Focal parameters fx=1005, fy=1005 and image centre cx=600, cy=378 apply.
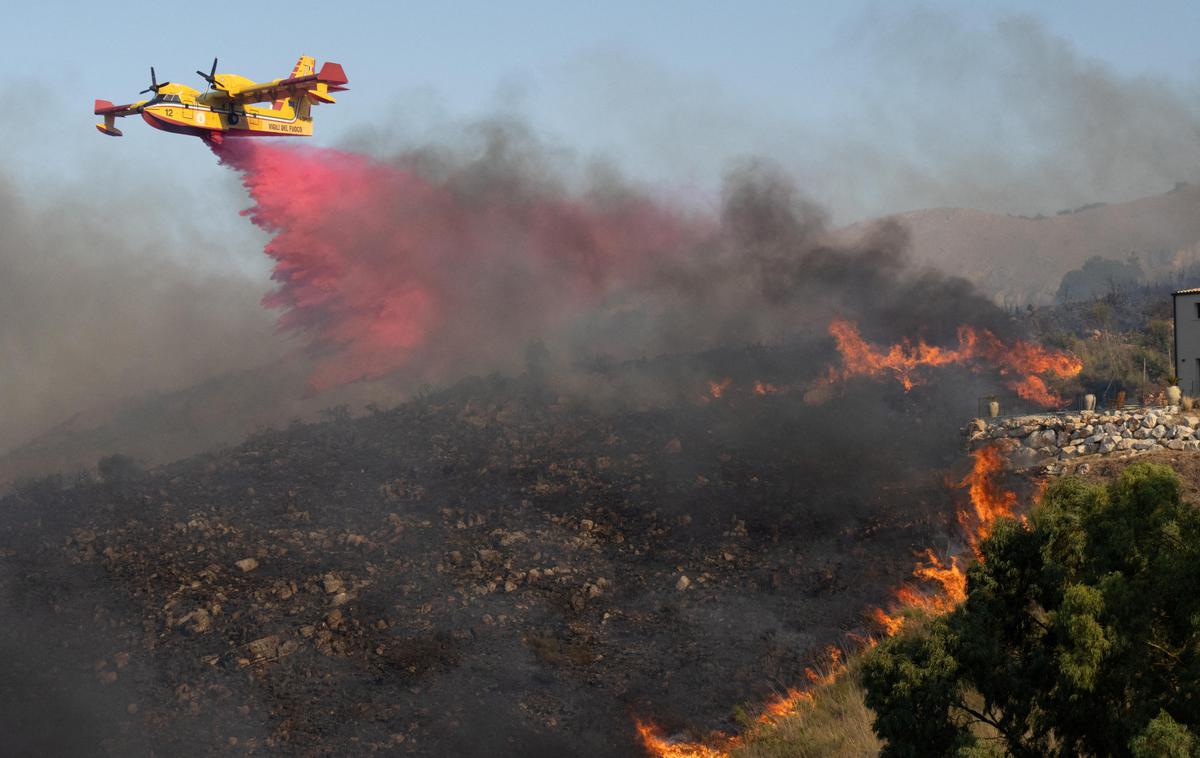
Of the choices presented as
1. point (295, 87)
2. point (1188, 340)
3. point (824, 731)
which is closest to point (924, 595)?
point (824, 731)

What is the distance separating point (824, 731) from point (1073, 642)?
771 centimetres

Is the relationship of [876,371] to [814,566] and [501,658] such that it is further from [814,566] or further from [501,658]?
[501,658]

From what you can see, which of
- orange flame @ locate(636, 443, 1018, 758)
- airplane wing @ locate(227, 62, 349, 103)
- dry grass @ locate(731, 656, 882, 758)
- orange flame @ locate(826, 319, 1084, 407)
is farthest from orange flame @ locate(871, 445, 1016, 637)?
airplane wing @ locate(227, 62, 349, 103)

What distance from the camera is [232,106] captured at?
1280 inches

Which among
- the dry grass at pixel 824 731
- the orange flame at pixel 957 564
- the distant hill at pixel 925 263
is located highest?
the distant hill at pixel 925 263

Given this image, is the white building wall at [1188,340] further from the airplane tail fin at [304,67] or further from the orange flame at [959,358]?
the airplane tail fin at [304,67]

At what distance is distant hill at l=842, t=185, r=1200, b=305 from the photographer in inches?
4569

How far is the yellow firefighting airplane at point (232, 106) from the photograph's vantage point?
102 ft

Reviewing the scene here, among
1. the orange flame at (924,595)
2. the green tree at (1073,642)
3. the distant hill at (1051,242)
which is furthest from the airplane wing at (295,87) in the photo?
the distant hill at (1051,242)

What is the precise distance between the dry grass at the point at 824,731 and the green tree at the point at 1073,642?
4.85 metres

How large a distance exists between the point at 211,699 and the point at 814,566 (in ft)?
45.5

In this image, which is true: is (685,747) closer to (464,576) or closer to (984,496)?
(464,576)

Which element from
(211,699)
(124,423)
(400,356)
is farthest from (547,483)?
(124,423)

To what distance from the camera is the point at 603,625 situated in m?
22.6
